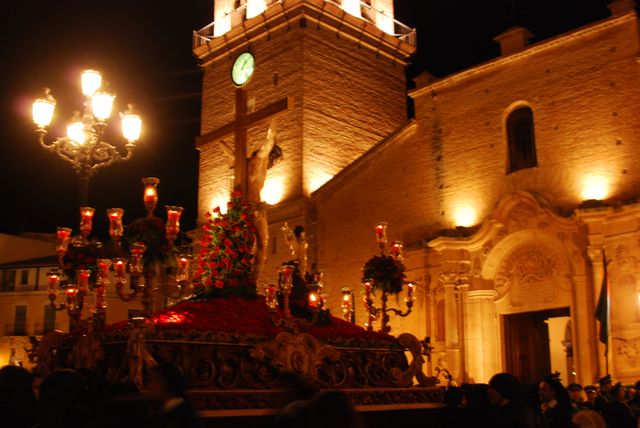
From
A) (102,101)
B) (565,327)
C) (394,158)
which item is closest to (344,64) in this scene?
(394,158)

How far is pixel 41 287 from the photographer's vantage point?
40.2 m

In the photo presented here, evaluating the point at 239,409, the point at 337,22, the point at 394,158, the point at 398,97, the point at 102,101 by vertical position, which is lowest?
the point at 239,409

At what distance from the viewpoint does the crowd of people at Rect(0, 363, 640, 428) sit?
414 cm

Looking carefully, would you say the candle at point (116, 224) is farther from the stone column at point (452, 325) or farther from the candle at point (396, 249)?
the stone column at point (452, 325)

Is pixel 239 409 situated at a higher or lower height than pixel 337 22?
lower

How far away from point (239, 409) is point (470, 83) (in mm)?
15203

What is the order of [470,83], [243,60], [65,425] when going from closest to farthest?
[65,425], [470,83], [243,60]

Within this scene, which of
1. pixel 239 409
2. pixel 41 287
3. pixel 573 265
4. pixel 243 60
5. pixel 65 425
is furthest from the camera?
pixel 41 287

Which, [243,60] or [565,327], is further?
[243,60]

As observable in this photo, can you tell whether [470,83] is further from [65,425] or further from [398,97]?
[65,425]

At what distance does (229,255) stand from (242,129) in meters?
2.66

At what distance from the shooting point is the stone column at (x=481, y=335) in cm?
1973

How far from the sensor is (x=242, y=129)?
1352 centimetres

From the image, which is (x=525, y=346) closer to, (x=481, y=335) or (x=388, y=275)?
(x=481, y=335)
